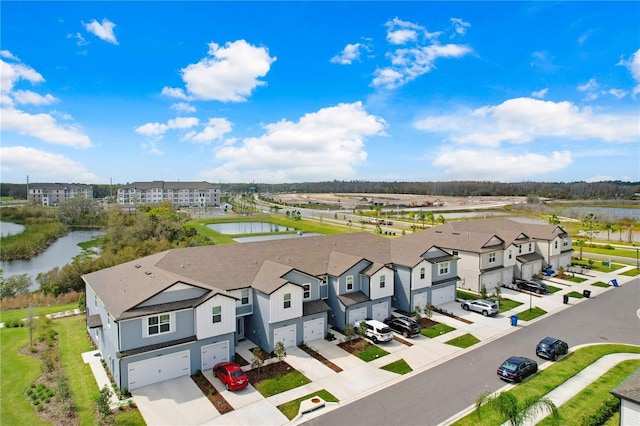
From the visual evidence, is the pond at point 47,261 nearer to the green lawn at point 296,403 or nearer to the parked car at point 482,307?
the green lawn at point 296,403

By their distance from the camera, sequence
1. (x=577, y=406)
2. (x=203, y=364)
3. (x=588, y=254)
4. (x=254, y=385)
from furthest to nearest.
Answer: (x=588, y=254)
(x=203, y=364)
(x=254, y=385)
(x=577, y=406)

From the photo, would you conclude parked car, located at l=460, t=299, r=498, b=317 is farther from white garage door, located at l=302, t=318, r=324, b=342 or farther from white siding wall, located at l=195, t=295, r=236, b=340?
white siding wall, located at l=195, t=295, r=236, b=340

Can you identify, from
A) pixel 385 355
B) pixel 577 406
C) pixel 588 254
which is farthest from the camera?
pixel 588 254

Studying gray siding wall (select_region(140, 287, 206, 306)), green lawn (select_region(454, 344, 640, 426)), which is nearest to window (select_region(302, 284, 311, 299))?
gray siding wall (select_region(140, 287, 206, 306))

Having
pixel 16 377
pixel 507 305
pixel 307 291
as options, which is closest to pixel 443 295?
pixel 507 305

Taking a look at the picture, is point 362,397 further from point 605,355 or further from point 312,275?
point 605,355

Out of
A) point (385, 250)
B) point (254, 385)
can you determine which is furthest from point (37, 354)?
point (385, 250)

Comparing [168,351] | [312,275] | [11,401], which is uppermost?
[312,275]
